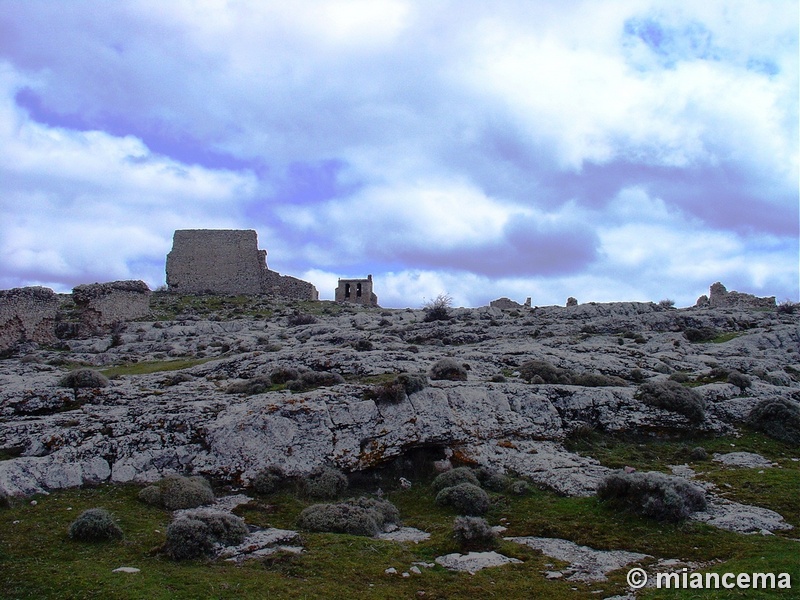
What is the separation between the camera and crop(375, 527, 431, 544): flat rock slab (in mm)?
12920

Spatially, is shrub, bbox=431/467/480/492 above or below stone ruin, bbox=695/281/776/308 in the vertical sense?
below

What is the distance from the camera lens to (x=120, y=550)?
1135 cm

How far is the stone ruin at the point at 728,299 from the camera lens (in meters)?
53.4

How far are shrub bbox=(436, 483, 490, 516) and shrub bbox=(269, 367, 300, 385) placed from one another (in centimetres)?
831

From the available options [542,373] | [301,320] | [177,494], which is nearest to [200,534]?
[177,494]

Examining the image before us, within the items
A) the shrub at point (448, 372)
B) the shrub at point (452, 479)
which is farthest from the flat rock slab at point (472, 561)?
the shrub at point (448, 372)

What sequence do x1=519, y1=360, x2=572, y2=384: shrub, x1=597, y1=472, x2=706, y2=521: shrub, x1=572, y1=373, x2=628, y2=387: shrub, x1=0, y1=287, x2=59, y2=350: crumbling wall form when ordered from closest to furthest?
x1=597, y1=472, x2=706, y2=521: shrub → x1=572, y1=373, x2=628, y2=387: shrub → x1=519, y1=360, x2=572, y2=384: shrub → x1=0, y1=287, x2=59, y2=350: crumbling wall

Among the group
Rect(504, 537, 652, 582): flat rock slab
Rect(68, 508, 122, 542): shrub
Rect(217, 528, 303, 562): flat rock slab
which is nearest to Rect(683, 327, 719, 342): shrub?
Rect(504, 537, 652, 582): flat rock slab

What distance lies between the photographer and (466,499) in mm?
14578

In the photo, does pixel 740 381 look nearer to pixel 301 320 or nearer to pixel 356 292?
pixel 301 320

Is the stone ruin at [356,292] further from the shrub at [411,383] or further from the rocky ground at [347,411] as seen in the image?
the shrub at [411,383]

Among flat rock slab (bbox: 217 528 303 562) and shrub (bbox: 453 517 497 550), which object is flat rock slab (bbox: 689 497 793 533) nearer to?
shrub (bbox: 453 517 497 550)

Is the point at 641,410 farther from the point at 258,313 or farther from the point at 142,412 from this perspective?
the point at 258,313

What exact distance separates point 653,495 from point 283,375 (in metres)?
13.2
